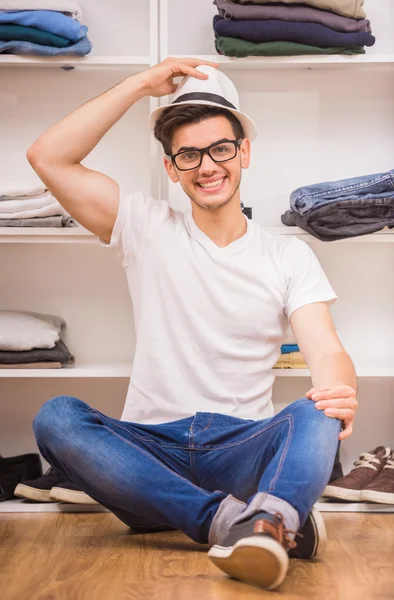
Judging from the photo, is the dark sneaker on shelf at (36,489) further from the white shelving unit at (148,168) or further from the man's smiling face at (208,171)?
the man's smiling face at (208,171)

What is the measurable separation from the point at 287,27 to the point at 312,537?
1.53m

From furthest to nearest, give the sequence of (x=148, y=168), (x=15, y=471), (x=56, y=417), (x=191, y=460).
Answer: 1. (x=148, y=168)
2. (x=15, y=471)
3. (x=191, y=460)
4. (x=56, y=417)

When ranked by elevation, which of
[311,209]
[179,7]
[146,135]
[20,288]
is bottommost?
[20,288]

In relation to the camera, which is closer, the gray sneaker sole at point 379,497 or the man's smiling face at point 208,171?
the man's smiling face at point 208,171

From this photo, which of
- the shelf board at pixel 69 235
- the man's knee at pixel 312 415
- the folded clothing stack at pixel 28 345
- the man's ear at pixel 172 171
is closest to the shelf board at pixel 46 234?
the shelf board at pixel 69 235

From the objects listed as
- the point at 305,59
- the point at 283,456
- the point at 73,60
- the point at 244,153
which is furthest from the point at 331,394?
the point at 73,60

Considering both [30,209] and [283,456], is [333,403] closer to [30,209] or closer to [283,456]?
[283,456]

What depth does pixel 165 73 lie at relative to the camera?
2225 millimetres

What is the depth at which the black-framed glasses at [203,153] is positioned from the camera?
2.15 m

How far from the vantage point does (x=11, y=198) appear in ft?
8.48

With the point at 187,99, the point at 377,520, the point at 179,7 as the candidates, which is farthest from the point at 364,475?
the point at 179,7

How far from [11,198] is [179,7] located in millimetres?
923

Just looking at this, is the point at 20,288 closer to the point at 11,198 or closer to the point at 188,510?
the point at 11,198

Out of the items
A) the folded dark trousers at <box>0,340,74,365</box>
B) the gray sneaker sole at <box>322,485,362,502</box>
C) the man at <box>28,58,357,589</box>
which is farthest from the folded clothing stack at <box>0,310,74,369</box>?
the gray sneaker sole at <box>322,485,362,502</box>
